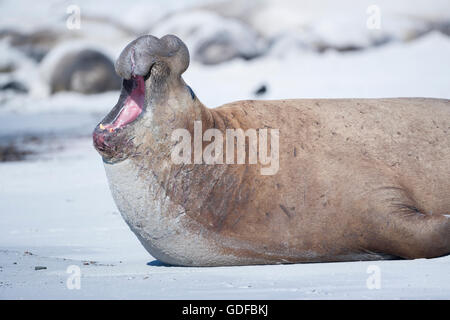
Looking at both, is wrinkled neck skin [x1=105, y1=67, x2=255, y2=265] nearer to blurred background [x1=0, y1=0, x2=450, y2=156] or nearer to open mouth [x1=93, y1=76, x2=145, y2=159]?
open mouth [x1=93, y1=76, x2=145, y2=159]

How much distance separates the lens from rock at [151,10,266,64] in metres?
20.5

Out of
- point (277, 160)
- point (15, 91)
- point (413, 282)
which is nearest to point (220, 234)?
point (277, 160)

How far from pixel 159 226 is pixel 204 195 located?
11.4 inches

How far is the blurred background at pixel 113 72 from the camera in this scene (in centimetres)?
595

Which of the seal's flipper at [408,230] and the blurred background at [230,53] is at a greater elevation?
the blurred background at [230,53]

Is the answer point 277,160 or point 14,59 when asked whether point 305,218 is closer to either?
point 277,160

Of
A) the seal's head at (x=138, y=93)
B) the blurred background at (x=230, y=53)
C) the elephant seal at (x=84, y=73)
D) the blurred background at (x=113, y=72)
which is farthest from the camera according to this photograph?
the elephant seal at (x=84, y=73)

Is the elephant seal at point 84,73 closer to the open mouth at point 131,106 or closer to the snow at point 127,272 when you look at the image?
the snow at point 127,272

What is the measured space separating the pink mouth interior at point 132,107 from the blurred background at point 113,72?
885 millimetres

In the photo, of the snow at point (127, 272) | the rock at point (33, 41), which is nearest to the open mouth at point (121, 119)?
the snow at point (127, 272)

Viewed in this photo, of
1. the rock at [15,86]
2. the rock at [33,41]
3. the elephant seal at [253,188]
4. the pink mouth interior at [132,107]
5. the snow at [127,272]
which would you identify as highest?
the rock at [33,41]

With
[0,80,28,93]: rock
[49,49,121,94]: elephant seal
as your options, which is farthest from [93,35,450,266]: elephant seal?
[0,80,28,93]: rock

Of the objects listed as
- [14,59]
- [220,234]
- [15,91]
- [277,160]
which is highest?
[14,59]

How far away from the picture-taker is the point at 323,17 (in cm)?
2270
